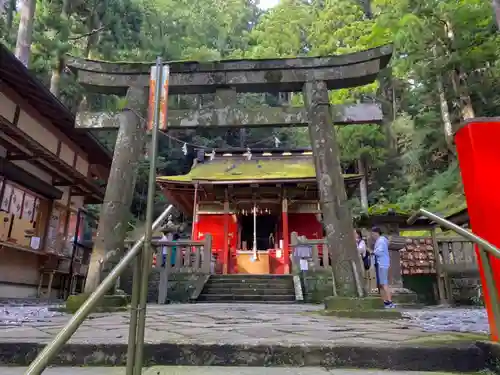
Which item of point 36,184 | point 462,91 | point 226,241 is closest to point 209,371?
point 36,184

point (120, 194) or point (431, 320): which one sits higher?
point (120, 194)

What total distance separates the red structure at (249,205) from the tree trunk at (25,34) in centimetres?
669

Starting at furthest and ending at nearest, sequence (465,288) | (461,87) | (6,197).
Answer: (461,87), (465,288), (6,197)

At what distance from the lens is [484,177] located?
2.99 m

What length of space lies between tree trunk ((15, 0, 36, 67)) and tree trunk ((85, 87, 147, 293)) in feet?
23.2

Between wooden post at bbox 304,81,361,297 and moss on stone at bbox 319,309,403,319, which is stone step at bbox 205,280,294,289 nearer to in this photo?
wooden post at bbox 304,81,361,297

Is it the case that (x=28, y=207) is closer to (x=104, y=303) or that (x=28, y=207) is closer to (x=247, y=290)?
(x=104, y=303)

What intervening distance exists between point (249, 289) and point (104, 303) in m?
6.25

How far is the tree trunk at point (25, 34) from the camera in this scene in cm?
1198

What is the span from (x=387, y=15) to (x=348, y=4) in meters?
10.1

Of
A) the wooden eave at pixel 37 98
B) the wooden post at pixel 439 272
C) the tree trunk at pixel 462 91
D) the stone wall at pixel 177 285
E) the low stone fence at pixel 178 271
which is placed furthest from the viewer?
the tree trunk at pixel 462 91

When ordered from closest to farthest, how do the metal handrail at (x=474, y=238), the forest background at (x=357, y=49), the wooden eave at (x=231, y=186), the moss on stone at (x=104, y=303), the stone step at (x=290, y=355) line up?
the metal handrail at (x=474, y=238) < the stone step at (x=290, y=355) < the moss on stone at (x=104, y=303) < the forest background at (x=357, y=49) < the wooden eave at (x=231, y=186)

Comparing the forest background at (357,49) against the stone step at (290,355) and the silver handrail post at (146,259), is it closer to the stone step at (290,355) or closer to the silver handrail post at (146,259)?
the stone step at (290,355)

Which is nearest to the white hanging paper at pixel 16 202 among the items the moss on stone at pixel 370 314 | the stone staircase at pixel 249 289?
the stone staircase at pixel 249 289
